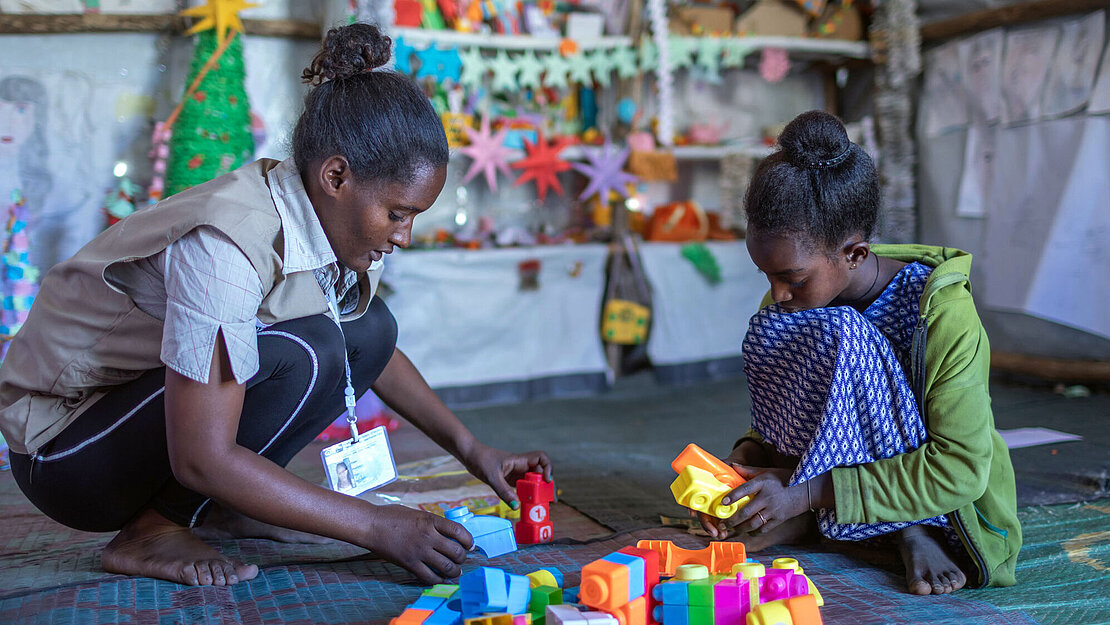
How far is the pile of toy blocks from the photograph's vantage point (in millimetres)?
1152

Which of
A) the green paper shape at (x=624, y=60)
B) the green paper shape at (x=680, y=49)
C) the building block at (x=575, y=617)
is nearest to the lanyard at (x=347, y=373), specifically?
the building block at (x=575, y=617)

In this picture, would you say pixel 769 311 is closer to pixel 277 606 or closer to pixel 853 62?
pixel 277 606

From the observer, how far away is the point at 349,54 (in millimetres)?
1383

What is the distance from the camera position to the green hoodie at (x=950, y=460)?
55.1 inches

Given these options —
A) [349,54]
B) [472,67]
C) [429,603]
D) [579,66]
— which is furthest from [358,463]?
[579,66]

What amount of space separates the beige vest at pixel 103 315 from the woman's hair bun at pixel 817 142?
86 cm

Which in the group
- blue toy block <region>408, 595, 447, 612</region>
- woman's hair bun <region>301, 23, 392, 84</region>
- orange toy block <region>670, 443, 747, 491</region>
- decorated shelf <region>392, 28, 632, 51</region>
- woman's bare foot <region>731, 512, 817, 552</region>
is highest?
decorated shelf <region>392, 28, 632, 51</region>

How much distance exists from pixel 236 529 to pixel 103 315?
53 cm

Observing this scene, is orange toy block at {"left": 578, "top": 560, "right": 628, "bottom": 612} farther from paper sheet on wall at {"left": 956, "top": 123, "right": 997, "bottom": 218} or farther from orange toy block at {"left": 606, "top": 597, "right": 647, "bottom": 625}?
paper sheet on wall at {"left": 956, "top": 123, "right": 997, "bottom": 218}

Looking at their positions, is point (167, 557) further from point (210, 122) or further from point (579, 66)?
point (579, 66)

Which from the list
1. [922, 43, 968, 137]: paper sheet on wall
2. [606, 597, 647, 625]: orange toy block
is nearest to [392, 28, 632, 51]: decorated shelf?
[922, 43, 968, 137]: paper sheet on wall

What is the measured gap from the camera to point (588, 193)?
12.3 feet

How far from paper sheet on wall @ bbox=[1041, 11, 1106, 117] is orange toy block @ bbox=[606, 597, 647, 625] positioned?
309 cm

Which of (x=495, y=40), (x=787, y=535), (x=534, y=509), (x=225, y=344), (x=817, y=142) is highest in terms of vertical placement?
(x=495, y=40)
